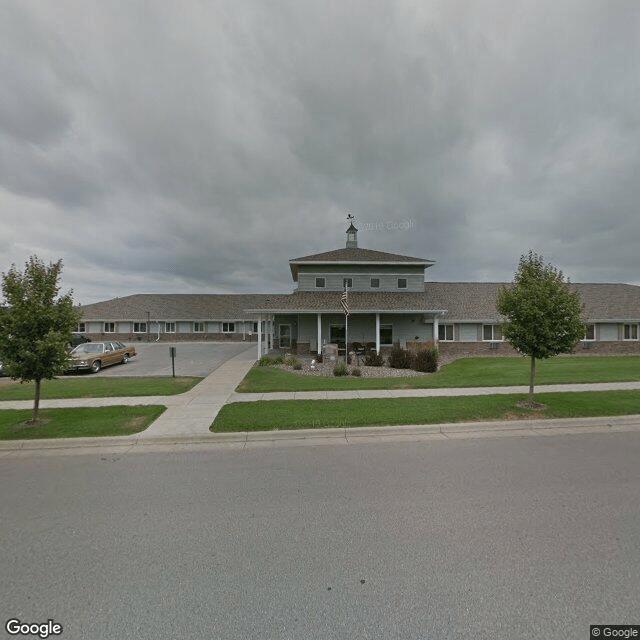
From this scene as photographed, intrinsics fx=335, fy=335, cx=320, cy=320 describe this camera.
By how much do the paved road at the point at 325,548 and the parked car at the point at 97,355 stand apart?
14.3 meters

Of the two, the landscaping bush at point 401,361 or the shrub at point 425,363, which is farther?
the landscaping bush at point 401,361

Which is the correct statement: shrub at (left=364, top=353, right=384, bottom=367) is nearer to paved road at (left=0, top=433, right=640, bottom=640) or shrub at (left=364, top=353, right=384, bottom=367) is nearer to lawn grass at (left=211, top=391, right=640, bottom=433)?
lawn grass at (left=211, top=391, right=640, bottom=433)

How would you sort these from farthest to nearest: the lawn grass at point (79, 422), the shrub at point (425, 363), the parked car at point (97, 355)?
the parked car at point (97, 355)
the shrub at point (425, 363)
the lawn grass at point (79, 422)

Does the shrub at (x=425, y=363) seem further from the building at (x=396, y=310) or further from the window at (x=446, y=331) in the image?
the window at (x=446, y=331)

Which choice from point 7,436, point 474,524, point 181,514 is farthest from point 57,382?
point 474,524

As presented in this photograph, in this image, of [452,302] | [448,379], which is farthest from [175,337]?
[448,379]

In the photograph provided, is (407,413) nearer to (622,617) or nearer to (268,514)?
(268,514)

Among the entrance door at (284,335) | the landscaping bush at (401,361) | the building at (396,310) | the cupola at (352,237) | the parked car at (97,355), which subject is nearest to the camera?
the landscaping bush at (401,361)

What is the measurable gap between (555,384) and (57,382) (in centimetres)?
1964

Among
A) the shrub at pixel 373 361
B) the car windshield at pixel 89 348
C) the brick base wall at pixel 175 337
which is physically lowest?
the shrub at pixel 373 361

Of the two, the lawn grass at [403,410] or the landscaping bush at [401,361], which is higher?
the landscaping bush at [401,361]

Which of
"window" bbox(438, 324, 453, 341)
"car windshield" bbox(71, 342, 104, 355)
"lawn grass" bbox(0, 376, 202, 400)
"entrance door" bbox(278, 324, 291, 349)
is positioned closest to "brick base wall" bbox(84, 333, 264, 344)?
"entrance door" bbox(278, 324, 291, 349)

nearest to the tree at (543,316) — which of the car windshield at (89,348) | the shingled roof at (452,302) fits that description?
the shingled roof at (452,302)

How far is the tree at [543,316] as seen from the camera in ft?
29.2
